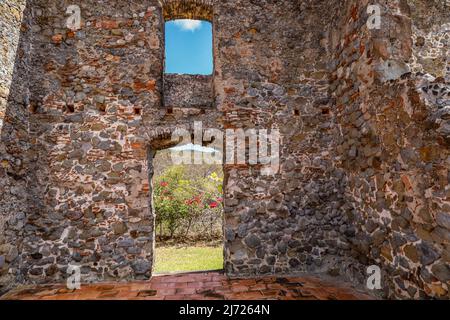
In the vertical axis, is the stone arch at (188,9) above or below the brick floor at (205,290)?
above

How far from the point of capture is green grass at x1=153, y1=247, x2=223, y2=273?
4.95m

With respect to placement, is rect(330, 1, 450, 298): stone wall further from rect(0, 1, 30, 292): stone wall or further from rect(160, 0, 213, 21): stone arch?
rect(0, 1, 30, 292): stone wall

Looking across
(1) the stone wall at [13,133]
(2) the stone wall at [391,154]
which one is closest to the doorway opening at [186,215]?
(1) the stone wall at [13,133]

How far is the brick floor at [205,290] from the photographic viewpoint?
3289 millimetres

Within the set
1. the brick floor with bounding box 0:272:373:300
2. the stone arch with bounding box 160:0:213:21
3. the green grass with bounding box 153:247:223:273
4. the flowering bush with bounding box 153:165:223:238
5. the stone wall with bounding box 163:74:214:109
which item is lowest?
the green grass with bounding box 153:247:223:273

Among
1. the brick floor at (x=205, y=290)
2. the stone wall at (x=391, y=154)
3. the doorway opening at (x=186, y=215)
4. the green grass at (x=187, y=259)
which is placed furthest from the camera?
the doorway opening at (x=186, y=215)

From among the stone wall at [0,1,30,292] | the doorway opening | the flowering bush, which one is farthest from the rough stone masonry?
the flowering bush

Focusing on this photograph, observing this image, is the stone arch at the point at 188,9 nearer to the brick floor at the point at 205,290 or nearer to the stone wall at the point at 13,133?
the stone wall at the point at 13,133

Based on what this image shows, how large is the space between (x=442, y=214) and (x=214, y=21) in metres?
4.03

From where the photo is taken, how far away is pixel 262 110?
13.9ft

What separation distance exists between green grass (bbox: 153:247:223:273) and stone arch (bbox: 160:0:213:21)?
4.55 m

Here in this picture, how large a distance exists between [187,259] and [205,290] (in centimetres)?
235

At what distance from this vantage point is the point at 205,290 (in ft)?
11.6

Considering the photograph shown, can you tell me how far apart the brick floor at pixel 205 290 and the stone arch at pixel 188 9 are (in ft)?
14.5
